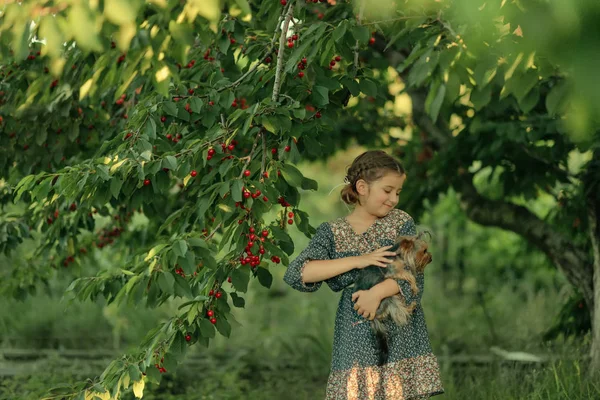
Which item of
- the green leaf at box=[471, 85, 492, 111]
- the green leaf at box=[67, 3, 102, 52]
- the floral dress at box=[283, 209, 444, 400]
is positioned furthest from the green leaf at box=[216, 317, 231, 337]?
the green leaf at box=[67, 3, 102, 52]

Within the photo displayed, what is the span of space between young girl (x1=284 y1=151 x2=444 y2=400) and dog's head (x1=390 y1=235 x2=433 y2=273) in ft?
0.14

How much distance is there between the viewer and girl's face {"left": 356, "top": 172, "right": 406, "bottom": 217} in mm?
3230

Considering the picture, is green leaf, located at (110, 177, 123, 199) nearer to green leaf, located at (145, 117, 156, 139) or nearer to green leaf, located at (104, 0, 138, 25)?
green leaf, located at (145, 117, 156, 139)

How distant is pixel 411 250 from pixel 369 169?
0.34 metres

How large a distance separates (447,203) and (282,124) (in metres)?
7.78

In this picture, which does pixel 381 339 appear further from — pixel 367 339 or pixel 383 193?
pixel 383 193

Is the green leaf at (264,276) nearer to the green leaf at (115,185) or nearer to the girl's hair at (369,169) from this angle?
the girl's hair at (369,169)

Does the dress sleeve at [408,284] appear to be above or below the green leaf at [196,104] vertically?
below

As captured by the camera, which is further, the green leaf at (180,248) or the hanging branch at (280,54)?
the hanging branch at (280,54)

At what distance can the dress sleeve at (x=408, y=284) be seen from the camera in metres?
3.17

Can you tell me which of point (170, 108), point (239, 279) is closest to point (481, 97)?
point (239, 279)

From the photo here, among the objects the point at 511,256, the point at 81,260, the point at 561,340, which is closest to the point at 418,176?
the point at 561,340

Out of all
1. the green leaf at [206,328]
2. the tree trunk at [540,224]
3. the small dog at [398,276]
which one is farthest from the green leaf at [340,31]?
the tree trunk at [540,224]

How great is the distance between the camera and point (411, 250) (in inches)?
124
